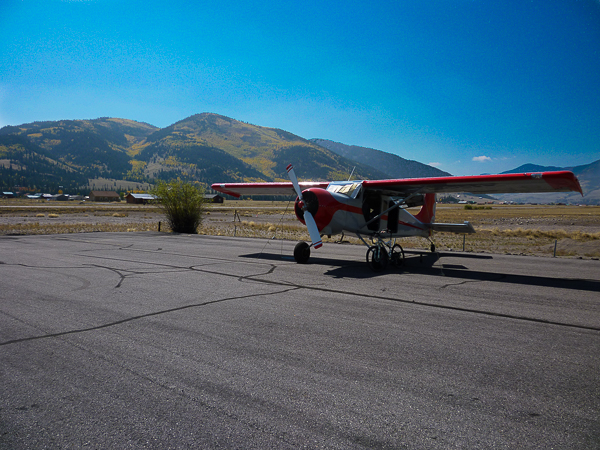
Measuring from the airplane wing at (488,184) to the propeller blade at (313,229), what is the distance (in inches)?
102

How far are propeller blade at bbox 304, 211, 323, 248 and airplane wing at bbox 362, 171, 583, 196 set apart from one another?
258 centimetres

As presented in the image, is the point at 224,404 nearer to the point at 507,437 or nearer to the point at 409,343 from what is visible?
the point at 507,437

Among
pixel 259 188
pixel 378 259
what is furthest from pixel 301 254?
pixel 259 188

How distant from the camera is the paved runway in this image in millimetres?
3105

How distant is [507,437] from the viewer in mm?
3064

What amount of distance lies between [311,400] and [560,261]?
16.2 m

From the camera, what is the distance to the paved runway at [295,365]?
3105 millimetres

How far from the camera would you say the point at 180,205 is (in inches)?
1108

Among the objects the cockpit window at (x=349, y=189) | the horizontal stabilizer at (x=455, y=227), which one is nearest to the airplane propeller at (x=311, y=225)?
the cockpit window at (x=349, y=189)

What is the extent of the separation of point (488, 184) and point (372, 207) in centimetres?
404

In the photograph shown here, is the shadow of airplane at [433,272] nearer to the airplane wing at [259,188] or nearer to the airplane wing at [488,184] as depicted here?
the airplane wing at [488,184]

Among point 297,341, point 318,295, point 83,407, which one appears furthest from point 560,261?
point 83,407

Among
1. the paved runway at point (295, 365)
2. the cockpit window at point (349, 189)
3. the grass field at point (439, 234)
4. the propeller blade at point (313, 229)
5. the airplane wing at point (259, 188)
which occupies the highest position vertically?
the airplane wing at point (259, 188)

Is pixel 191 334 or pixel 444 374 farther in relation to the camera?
pixel 191 334
